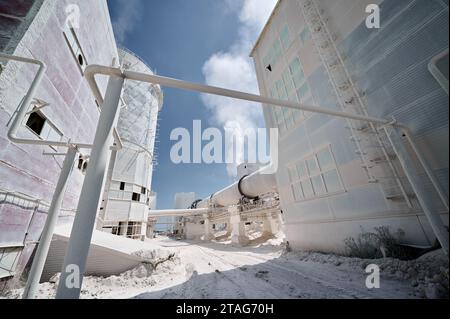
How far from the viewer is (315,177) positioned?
6.70 meters

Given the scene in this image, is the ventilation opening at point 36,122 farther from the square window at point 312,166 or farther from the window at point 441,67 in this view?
the square window at point 312,166

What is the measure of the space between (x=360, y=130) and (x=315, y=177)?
236 cm

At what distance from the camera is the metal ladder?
4.29 m

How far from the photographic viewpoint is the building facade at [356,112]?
3.63 meters

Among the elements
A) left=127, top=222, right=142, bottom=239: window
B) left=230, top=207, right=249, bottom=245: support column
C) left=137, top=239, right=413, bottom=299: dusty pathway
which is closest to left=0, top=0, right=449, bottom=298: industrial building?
left=137, top=239, right=413, bottom=299: dusty pathway

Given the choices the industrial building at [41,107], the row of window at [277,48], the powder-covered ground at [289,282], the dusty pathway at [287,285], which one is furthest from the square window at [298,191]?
the industrial building at [41,107]

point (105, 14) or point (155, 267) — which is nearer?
point (155, 267)

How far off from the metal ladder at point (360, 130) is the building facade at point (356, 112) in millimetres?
24
